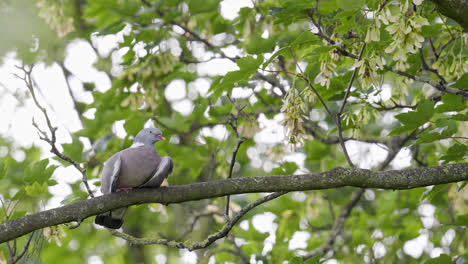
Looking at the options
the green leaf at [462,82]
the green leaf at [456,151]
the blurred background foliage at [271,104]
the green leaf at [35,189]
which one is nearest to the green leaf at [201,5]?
the blurred background foliage at [271,104]

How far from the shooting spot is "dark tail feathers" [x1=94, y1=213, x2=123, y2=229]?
2.95m

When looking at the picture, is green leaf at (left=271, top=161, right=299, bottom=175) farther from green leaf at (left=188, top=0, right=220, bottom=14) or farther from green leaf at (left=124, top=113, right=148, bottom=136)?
green leaf at (left=124, top=113, right=148, bottom=136)

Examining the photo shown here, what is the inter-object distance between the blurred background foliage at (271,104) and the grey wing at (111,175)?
0.18 meters

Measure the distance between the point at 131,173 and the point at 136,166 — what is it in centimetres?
6

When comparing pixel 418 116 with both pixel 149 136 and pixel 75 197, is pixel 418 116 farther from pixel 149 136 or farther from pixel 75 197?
pixel 75 197

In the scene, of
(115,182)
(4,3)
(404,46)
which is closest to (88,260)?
(4,3)

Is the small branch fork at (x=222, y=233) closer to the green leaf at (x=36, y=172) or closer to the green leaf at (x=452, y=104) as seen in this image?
the green leaf at (x=36, y=172)

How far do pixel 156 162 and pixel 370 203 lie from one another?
153 inches

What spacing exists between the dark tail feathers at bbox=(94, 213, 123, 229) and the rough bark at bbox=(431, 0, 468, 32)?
213 cm

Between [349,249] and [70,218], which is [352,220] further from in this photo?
[70,218]

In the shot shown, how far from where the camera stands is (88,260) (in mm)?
7918

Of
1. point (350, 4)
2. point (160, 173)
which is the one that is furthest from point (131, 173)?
point (350, 4)

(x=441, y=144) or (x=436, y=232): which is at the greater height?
(x=441, y=144)

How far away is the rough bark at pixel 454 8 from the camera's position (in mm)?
2206
